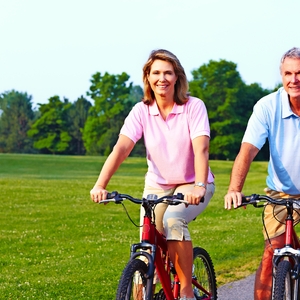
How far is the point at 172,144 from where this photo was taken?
186 inches

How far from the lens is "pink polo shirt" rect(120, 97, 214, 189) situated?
4.73 m

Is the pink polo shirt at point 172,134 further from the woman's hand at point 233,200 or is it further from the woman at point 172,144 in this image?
the woman's hand at point 233,200

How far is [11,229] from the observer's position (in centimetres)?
1277

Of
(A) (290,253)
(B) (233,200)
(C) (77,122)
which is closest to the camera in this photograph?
(B) (233,200)

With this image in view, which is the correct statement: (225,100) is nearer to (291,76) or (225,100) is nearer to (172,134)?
(172,134)

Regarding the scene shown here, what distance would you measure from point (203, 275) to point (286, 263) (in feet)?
4.62

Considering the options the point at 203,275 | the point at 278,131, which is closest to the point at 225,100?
the point at 203,275

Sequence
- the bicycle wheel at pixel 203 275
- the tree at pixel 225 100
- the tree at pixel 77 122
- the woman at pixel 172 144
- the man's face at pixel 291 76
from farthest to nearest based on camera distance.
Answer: the tree at pixel 77 122 → the tree at pixel 225 100 → the bicycle wheel at pixel 203 275 → the woman at pixel 172 144 → the man's face at pixel 291 76

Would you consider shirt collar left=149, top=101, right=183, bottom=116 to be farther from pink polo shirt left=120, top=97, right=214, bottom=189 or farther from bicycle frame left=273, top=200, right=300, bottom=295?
bicycle frame left=273, top=200, right=300, bottom=295

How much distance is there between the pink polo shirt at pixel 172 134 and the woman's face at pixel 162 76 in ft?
0.46

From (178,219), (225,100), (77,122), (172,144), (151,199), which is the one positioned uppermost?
(225,100)

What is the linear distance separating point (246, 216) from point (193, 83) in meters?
65.8

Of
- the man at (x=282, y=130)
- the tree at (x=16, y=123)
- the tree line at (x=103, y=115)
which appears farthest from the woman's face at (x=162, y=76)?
the tree at (x=16, y=123)

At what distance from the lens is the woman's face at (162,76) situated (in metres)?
4.69
